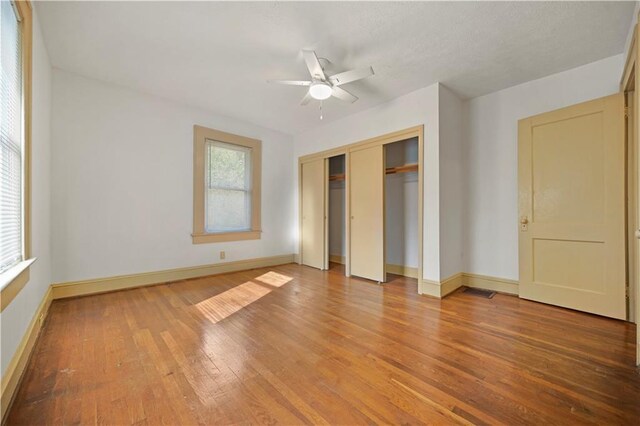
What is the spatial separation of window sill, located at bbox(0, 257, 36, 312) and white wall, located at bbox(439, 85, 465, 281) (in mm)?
3600

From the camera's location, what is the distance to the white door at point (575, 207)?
253cm

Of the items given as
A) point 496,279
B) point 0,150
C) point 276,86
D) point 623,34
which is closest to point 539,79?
point 623,34

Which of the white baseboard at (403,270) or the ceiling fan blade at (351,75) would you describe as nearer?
the ceiling fan blade at (351,75)

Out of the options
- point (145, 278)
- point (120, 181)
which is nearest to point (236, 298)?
point (145, 278)

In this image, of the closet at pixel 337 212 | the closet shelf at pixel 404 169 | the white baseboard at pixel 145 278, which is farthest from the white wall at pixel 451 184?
the white baseboard at pixel 145 278

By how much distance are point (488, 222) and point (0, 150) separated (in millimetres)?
4536

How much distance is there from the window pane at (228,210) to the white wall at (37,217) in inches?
72.5

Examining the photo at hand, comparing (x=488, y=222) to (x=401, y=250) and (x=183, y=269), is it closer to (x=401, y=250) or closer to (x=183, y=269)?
(x=401, y=250)

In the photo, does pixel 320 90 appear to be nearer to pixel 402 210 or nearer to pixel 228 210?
pixel 402 210

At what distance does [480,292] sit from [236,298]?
3043 mm

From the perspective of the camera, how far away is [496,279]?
338 cm

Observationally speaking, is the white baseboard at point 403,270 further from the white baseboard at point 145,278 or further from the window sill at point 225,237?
the window sill at point 225,237

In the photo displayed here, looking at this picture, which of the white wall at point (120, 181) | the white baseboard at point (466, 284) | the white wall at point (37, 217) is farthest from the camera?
the white baseboard at point (466, 284)

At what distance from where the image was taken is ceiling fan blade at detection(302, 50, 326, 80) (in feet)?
7.57
